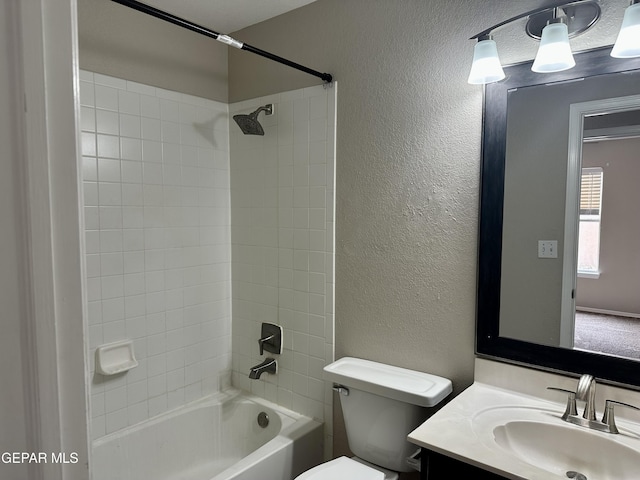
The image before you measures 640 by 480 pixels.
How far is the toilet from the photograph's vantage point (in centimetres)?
162

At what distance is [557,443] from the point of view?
53.1 inches

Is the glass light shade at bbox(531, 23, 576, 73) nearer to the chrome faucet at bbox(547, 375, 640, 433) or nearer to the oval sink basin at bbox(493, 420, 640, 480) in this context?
→ the chrome faucet at bbox(547, 375, 640, 433)

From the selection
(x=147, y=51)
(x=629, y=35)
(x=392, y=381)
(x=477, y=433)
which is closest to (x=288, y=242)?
(x=392, y=381)

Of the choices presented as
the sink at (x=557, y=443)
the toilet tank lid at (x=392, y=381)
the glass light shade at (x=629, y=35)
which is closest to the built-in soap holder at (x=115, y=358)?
the toilet tank lid at (x=392, y=381)

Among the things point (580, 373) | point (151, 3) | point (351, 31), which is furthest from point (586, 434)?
point (151, 3)

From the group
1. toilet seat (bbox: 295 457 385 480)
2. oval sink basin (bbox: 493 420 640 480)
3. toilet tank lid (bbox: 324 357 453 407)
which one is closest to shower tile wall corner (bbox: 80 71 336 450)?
toilet tank lid (bbox: 324 357 453 407)

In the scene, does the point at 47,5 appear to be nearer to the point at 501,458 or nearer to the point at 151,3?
the point at 501,458

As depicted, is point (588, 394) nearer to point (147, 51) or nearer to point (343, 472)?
point (343, 472)

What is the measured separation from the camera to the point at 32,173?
399 millimetres

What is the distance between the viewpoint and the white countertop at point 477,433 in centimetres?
113

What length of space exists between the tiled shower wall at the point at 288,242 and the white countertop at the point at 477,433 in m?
0.78

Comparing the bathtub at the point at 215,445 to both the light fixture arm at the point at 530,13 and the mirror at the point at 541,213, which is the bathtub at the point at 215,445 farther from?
the light fixture arm at the point at 530,13

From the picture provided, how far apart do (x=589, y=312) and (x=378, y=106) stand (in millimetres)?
1140

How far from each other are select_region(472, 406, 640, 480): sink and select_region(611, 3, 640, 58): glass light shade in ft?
3.70
